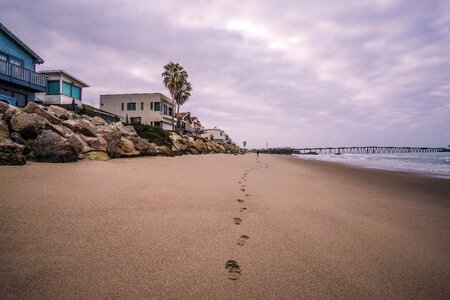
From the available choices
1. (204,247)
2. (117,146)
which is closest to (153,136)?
(117,146)

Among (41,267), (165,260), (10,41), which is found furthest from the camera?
(10,41)

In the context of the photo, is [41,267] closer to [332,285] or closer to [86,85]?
[332,285]

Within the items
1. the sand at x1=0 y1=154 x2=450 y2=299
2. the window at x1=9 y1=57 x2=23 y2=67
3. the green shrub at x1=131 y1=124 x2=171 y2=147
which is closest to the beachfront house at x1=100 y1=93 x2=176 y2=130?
the window at x1=9 y1=57 x2=23 y2=67

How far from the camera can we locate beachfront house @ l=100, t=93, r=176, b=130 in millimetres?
34219

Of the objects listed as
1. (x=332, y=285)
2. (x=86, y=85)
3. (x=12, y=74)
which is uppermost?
(x=86, y=85)

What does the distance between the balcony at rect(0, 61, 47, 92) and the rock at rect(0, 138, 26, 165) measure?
14.8 m

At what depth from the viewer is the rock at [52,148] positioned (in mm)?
6625

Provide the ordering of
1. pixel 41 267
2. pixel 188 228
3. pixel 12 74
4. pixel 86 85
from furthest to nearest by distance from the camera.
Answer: pixel 86 85, pixel 12 74, pixel 188 228, pixel 41 267

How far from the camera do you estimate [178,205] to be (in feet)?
11.4

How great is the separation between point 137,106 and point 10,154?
30.8 metres

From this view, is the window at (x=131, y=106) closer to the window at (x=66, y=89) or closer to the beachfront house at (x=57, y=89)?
the window at (x=66, y=89)

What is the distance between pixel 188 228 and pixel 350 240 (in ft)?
6.23

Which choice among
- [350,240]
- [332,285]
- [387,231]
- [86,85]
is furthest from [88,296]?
[86,85]

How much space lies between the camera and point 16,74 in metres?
16.6
